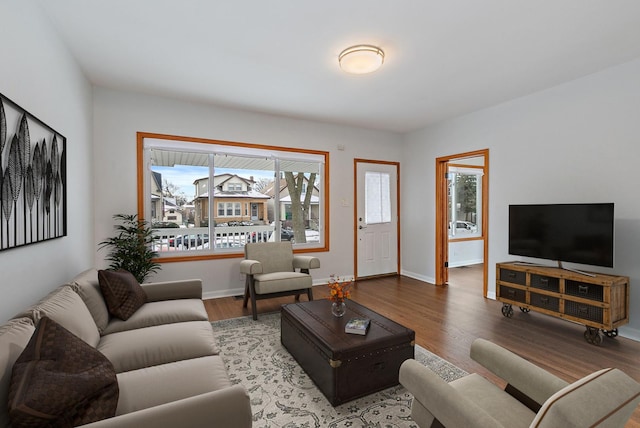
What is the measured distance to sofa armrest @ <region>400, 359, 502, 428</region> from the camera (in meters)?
1.02

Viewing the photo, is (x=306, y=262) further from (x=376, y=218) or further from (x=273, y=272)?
(x=376, y=218)

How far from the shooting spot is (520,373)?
1320mm

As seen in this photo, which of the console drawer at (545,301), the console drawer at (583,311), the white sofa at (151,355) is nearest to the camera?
the white sofa at (151,355)

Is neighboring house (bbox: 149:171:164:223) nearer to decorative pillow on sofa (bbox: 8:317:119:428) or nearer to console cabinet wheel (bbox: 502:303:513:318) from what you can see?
decorative pillow on sofa (bbox: 8:317:119:428)

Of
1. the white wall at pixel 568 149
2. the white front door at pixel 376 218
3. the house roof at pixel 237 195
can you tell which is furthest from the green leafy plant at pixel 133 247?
the white wall at pixel 568 149

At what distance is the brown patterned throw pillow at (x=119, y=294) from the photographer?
223 cm

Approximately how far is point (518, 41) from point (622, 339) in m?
3.01

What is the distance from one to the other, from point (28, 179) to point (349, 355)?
7.50 ft

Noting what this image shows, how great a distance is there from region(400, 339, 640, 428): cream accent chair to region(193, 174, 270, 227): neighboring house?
3704mm

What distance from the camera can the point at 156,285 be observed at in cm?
277

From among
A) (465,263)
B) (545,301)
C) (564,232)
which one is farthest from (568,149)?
(465,263)

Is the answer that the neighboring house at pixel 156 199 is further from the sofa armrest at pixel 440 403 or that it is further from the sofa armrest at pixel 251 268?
the sofa armrest at pixel 440 403

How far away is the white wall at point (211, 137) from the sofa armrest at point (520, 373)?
360 centimetres

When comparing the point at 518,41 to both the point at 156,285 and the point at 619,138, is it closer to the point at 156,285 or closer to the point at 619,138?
the point at 619,138
